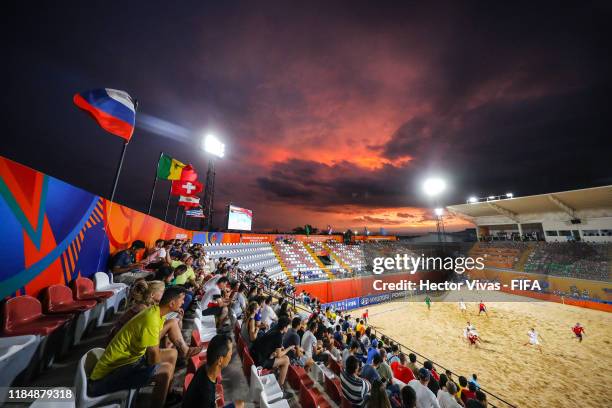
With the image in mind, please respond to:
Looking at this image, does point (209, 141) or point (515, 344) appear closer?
point (515, 344)

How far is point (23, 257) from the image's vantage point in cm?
398

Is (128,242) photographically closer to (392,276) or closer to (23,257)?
(23,257)

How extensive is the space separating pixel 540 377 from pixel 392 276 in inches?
765

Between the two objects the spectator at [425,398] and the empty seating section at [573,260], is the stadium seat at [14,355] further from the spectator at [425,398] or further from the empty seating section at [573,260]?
the empty seating section at [573,260]

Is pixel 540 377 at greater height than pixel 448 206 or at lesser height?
lesser

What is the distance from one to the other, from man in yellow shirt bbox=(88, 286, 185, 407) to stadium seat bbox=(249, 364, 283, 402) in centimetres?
129

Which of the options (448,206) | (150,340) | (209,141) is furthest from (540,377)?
(448,206)

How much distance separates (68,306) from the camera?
445 cm

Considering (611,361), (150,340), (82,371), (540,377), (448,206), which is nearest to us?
(82,371)

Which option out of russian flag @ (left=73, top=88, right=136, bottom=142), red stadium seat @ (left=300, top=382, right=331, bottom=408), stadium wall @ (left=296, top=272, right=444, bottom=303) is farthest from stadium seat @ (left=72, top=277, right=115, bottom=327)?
stadium wall @ (left=296, top=272, right=444, bottom=303)

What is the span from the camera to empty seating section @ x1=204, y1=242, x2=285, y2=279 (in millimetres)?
24223

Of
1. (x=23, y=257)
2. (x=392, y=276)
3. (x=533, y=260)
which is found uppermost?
(x=23, y=257)

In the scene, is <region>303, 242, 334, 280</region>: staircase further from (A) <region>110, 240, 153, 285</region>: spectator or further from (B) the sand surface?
(A) <region>110, 240, 153, 285</region>: spectator

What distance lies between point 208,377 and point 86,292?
532 centimetres
